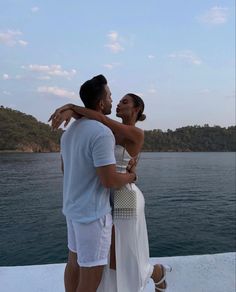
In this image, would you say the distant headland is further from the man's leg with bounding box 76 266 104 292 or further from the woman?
the man's leg with bounding box 76 266 104 292

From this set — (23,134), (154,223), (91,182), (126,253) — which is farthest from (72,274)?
(23,134)

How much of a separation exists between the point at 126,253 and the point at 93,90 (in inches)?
36.1

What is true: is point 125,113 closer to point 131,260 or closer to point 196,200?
point 131,260

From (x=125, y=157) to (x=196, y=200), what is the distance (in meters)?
21.3

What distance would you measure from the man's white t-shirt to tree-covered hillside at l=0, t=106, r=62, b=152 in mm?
90981

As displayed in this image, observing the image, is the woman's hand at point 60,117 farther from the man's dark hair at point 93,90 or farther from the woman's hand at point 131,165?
the woman's hand at point 131,165

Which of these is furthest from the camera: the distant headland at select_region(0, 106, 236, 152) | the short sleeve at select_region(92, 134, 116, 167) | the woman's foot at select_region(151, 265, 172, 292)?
the distant headland at select_region(0, 106, 236, 152)

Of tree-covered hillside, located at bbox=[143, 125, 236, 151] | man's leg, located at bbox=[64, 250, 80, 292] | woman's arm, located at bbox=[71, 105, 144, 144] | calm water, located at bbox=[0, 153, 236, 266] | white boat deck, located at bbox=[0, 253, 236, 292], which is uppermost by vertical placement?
tree-covered hillside, located at bbox=[143, 125, 236, 151]

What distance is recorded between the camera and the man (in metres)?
1.78

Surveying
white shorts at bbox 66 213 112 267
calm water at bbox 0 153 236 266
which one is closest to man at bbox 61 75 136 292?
white shorts at bbox 66 213 112 267

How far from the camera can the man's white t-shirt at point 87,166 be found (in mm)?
1770

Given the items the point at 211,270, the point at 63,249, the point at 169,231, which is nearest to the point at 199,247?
the point at 169,231

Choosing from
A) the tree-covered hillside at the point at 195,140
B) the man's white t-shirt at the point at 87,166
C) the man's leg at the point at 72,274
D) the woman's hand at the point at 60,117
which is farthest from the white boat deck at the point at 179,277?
the tree-covered hillside at the point at 195,140

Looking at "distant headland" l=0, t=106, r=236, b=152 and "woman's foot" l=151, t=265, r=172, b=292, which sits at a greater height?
"distant headland" l=0, t=106, r=236, b=152
